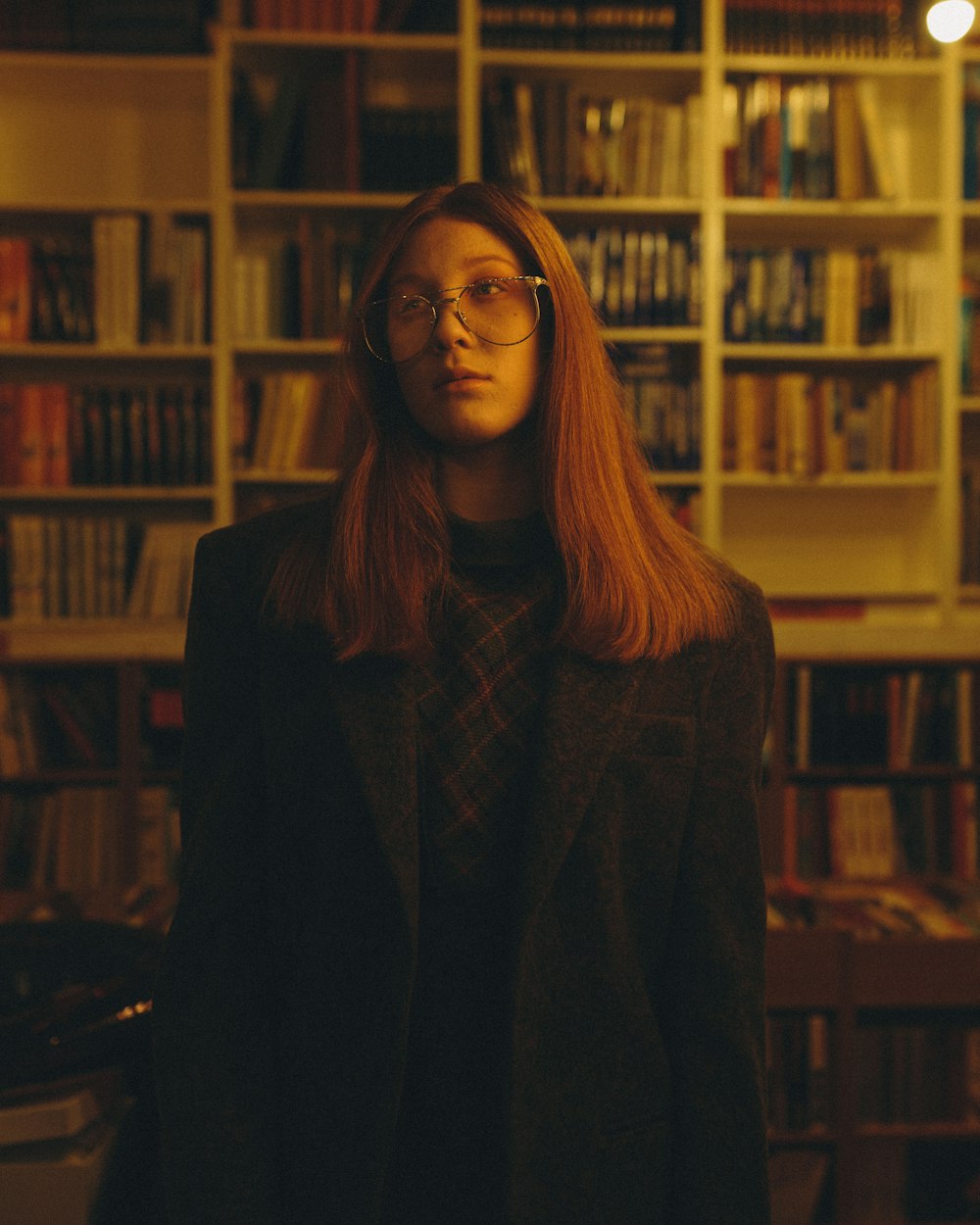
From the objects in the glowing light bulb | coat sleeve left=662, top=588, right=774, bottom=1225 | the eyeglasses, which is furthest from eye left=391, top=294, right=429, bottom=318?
the glowing light bulb

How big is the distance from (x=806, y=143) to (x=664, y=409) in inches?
30.4

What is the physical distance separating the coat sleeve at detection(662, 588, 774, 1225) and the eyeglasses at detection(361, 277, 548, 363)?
33 centimetres

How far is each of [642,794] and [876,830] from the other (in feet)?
5.69

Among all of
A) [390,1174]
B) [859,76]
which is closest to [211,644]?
[390,1174]

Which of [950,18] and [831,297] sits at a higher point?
[950,18]

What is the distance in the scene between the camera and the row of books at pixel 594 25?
2.47 metres

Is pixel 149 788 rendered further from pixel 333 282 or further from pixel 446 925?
pixel 446 925

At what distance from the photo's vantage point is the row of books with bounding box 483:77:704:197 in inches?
96.9

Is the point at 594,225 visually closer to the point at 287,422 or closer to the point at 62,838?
the point at 287,422

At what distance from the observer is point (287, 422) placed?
254cm

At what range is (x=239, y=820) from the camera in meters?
0.76

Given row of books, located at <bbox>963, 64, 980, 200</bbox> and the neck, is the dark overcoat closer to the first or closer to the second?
the neck

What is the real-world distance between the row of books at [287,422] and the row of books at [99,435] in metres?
0.12

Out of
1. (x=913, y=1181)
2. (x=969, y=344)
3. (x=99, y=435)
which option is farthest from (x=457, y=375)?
(x=969, y=344)
